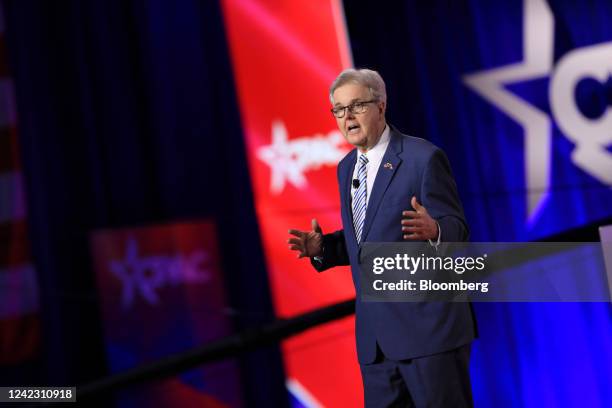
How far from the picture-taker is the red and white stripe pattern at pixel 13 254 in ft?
17.4

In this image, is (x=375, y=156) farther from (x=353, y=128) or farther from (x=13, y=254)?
(x=13, y=254)

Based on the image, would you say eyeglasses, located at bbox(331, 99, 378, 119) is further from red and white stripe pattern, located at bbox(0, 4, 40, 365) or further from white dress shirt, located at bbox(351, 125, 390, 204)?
red and white stripe pattern, located at bbox(0, 4, 40, 365)

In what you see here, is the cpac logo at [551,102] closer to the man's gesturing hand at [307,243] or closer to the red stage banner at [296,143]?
the red stage banner at [296,143]

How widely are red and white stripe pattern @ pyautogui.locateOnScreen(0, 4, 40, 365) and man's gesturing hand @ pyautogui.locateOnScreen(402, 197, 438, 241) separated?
498 centimetres

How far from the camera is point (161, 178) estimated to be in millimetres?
5582

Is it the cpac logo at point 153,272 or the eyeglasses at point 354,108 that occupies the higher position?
the eyeglasses at point 354,108

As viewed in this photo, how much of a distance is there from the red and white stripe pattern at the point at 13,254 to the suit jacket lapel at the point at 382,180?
4860mm

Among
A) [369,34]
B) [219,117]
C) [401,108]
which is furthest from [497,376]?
[219,117]

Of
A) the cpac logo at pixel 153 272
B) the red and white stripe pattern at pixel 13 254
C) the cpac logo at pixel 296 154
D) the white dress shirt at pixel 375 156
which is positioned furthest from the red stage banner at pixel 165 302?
the white dress shirt at pixel 375 156

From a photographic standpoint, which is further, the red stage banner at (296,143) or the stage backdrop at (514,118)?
the red stage banner at (296,143)

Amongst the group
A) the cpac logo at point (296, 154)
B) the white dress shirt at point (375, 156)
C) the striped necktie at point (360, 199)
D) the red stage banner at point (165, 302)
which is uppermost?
the cpac logo at point (296, 154)

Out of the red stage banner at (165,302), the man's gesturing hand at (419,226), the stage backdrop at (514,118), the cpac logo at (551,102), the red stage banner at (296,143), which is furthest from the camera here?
the red stage banner at (165,302)

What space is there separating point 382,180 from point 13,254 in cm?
491

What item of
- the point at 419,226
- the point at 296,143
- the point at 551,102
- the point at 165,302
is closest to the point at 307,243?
the point at 419,226
